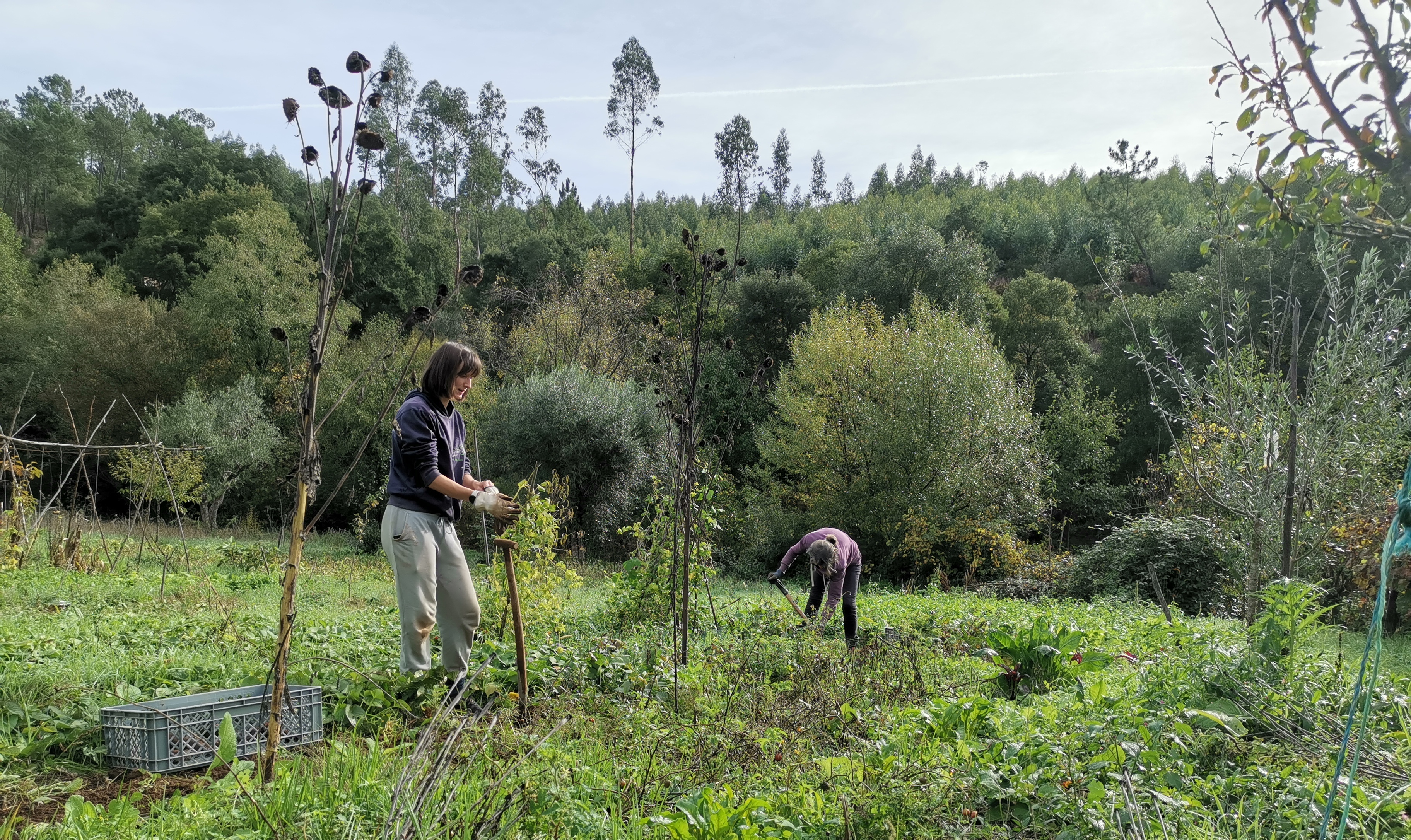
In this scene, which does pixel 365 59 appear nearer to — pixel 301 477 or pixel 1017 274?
pixel 301 477

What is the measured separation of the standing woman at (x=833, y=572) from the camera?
6.86 m

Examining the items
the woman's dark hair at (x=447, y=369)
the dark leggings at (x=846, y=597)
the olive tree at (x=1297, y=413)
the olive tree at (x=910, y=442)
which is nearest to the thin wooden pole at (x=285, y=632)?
the woman's dark hair at (x=447, y=369)

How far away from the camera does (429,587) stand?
4156 millimetres

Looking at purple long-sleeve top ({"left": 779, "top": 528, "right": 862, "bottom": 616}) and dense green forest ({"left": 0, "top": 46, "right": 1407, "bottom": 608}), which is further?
dense green forest ({"left": 0, "top": 46, "right": 1407, "bottom": 608})

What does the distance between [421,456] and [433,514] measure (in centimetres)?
32

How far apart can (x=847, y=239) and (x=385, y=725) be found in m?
33.4

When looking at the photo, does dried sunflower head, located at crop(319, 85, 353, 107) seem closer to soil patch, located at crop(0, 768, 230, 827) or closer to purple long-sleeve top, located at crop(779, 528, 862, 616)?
soil patch, located at crop(0, 768, 230, 827)

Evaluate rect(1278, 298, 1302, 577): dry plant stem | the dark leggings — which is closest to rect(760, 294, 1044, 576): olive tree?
the dark leggings

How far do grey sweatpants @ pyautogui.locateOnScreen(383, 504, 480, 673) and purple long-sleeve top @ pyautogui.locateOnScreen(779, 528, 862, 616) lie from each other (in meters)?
3.10

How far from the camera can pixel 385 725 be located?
3654mm

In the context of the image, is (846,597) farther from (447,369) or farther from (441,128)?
(441,128)

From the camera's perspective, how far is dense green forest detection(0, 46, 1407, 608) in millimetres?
10492

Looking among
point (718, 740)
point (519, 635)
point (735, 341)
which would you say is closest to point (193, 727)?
point (519, 635)

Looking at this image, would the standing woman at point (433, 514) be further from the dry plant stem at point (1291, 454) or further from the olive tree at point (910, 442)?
the olive tree at point (910, 442)
